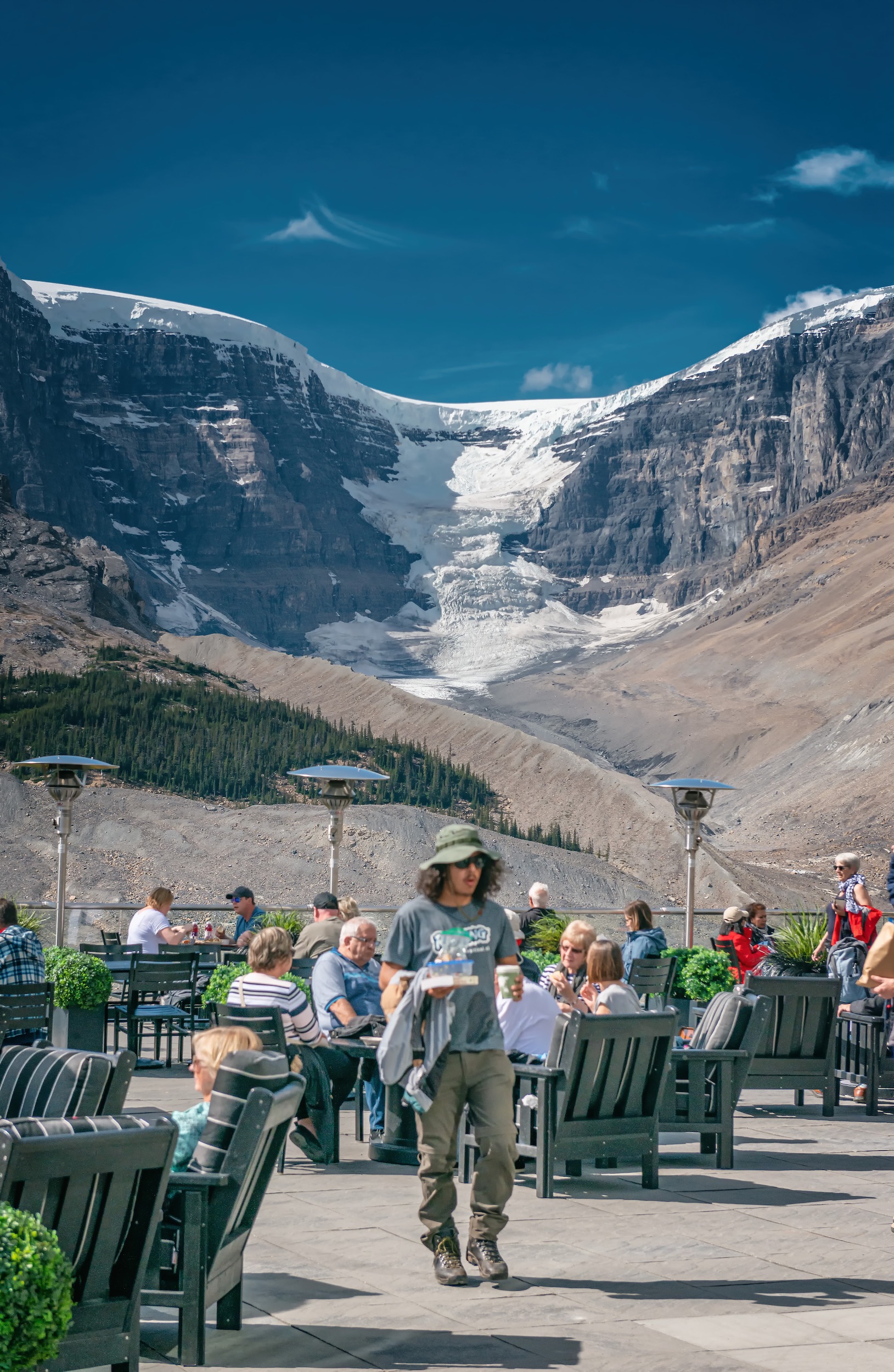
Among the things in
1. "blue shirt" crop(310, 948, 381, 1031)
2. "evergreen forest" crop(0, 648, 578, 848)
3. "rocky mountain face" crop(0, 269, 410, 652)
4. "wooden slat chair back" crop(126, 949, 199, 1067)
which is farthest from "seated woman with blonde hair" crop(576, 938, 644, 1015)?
"rocky mountain face" crop(0, 269, 410, 652)

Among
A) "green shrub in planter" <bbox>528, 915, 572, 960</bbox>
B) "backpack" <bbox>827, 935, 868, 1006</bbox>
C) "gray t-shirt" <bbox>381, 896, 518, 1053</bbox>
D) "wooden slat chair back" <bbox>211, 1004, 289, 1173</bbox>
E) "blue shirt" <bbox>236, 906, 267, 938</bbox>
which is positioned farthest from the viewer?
"blue shirt" <bbox>236, 906, 267, 938</bbox>

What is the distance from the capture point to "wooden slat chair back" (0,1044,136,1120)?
4391 millimetres

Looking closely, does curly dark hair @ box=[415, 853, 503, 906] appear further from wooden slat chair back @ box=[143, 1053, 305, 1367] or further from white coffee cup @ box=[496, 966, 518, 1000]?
wooden slat chair back @ box=[143, 1053, 305, 1367]

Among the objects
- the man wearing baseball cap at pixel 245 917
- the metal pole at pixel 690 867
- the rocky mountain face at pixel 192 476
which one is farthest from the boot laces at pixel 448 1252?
the rocky mountain face at pixel 192 476

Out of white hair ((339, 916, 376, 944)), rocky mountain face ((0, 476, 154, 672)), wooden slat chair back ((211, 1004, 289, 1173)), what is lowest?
wooden slat chair back ((211, 1004, 289, 1173))

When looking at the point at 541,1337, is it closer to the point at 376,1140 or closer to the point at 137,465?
the point at 376,1140

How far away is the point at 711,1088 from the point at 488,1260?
258cm

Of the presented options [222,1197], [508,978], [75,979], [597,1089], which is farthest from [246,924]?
[222,1197]

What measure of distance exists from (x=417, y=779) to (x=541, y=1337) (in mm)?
62734

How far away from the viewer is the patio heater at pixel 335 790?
15938 millimetres

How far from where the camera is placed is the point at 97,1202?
10.8 feet

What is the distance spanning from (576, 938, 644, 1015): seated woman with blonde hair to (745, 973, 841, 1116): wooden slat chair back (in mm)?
1782

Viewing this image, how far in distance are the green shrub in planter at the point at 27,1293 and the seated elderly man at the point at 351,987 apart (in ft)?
15.8

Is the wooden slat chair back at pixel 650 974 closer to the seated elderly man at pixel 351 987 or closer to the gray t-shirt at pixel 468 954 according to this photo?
the seated elderly man at pixel 351 987
